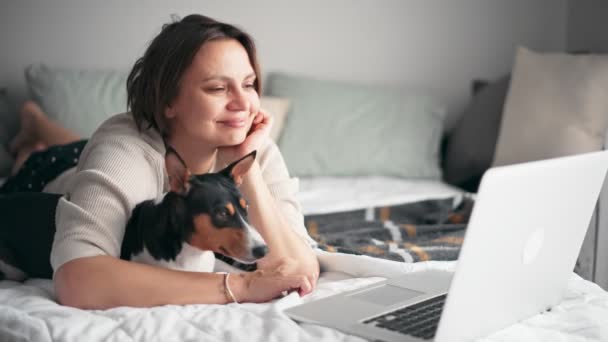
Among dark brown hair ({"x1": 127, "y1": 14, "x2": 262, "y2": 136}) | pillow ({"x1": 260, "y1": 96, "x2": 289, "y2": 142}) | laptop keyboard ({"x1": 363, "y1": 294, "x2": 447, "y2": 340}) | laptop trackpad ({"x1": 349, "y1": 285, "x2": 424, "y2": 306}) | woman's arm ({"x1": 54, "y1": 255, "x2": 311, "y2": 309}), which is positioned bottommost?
pillow ({"x1": 260, "y1": 96, "x2": 289, "y2": 142})

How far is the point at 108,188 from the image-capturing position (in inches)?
50.4

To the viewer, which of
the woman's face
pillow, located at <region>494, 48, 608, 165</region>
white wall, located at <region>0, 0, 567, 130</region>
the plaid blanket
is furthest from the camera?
white wall, located at <region>0, 0, 567, 130</region>

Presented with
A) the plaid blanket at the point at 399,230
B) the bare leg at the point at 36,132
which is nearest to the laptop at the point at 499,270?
the plaid blanket at the point at 399,230

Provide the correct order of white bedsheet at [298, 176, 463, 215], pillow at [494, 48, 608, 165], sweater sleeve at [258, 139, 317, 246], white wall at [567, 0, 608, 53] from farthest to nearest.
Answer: white wall at [567, 0, 608, 53] < pillow at [494, 48, 608, 165] < white bedsheet at [298, 176, 463, 215] < sweater sleeve at [258, 139, 317, 246]

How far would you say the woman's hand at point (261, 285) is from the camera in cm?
131

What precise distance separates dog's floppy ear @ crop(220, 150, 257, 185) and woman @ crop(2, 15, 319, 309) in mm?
43

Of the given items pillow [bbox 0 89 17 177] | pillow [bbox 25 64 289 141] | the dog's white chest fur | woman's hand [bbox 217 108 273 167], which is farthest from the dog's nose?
pillow [bbox 0 89 17 177]

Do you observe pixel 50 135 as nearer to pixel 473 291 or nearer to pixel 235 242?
pixel 235 242

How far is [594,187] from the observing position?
1.21 meters

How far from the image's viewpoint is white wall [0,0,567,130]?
2832mm

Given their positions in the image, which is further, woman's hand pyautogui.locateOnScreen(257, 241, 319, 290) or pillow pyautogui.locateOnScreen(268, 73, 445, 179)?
pillow pyautogui.locateOnScreen(268, 73, 445, 179)

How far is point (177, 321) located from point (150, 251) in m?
0.17

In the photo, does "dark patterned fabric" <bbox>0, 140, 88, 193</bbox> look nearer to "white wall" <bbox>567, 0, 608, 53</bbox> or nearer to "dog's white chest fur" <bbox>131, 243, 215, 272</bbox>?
"dog's white chest fur" <bbox>131, 243, 215, 272</bbox>

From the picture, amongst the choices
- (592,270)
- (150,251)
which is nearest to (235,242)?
(150,251)
